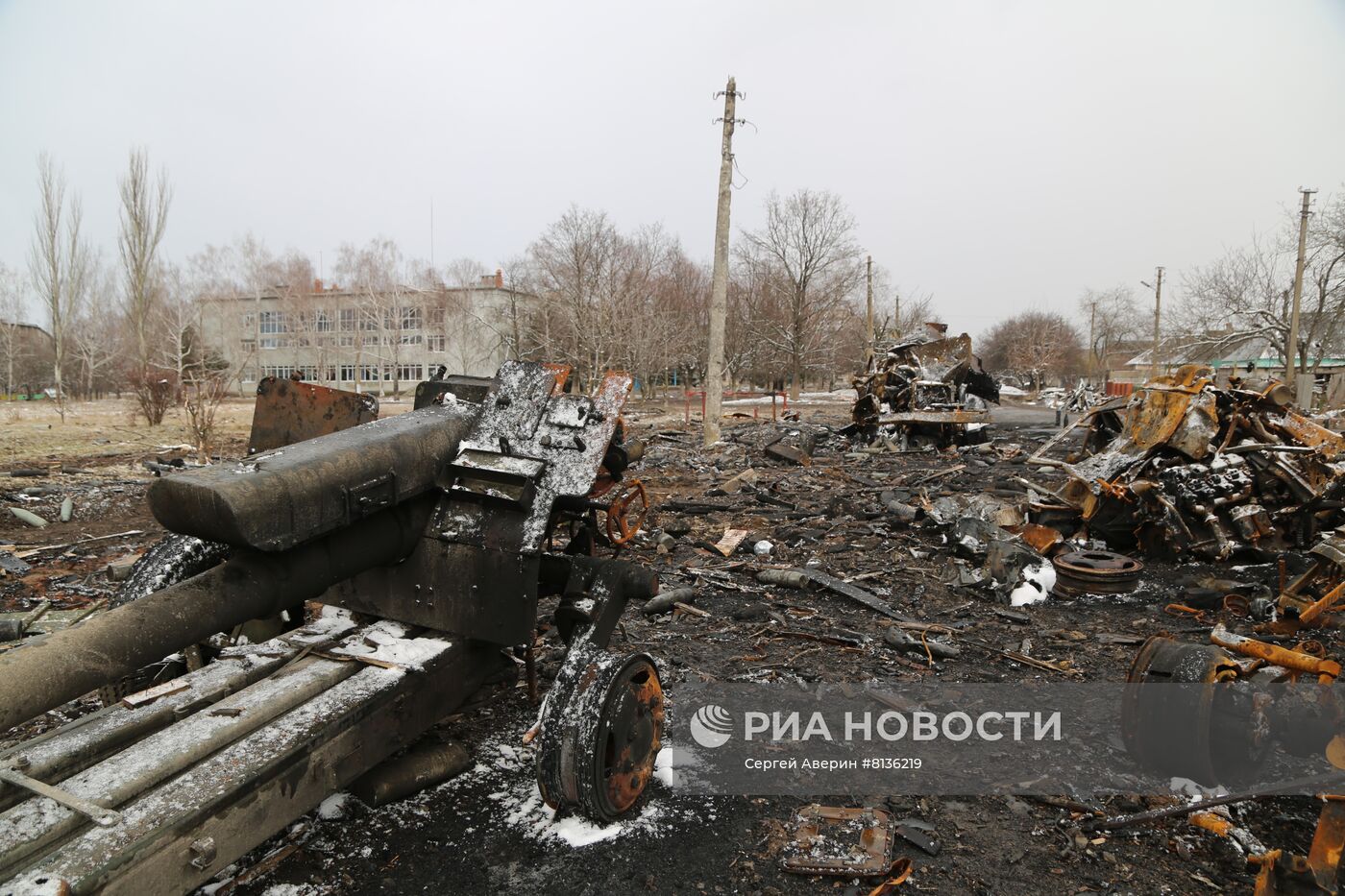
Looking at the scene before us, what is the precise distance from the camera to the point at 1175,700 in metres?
3.55

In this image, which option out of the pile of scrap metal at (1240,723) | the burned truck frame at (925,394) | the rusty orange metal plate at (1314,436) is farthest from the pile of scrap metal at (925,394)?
the pile of scrap metal at (1240,723)

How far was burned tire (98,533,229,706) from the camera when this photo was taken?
3.54m

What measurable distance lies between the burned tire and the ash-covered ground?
1.18 m

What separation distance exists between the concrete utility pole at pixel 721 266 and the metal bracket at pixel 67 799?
1448cm

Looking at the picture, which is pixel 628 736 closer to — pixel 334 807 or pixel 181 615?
pixel 334 807

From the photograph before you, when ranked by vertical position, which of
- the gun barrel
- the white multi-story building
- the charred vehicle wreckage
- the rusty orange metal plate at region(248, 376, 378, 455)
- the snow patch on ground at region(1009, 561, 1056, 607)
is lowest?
the snow patch on ground at region(1009, 561, 1056, 607)

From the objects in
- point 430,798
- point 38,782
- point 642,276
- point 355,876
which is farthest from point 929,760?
point 642,276

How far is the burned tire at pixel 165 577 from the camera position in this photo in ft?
11.6

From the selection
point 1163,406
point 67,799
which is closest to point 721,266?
point 1163,406

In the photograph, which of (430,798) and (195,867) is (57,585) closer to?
(430,798)

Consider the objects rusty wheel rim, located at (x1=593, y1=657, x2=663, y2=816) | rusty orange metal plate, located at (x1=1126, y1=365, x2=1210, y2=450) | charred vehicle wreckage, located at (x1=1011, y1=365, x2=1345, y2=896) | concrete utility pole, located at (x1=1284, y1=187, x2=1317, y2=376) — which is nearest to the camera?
rusty wheel rim, located at (x1=593, y1=657, x2=663, y2=816)

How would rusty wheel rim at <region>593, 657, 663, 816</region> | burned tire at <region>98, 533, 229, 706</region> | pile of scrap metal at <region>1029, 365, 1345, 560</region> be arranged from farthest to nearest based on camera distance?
pile of scrap metal at <region>1029, 365, 1345, 560</region>
burned tire at <region>98, 533, 229, 706</region>
rusty wheel rim at <region>593, 657, 663, 816</region>

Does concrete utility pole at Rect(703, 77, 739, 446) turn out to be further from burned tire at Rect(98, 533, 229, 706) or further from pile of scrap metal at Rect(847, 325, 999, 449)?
burned tire at Rect(98, 533, 229, 706)

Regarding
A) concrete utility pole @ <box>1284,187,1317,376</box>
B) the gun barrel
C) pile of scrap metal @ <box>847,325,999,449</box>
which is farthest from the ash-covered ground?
concrete utility pole @ <box>1284,187,1317,376</box>
